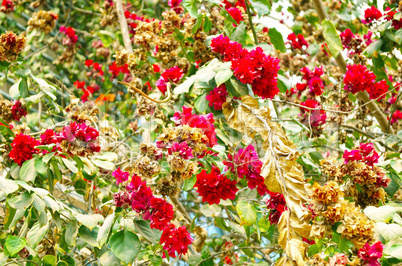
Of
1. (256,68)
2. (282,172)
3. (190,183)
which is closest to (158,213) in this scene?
(190,183)

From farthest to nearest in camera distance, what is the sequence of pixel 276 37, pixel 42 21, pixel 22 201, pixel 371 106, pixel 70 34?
pixel 70 34, pixel 42 21, pixel 371 106, pixel 276 37, pixel 22 201

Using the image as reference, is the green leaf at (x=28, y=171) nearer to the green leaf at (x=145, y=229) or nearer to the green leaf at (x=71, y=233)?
the green leaf at (x=71, y=233)

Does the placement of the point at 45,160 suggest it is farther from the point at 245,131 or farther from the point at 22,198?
the point at 245,131

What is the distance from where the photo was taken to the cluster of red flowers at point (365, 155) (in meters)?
1.44

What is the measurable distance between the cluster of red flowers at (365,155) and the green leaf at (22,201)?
1.11 m

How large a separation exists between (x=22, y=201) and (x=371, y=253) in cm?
103

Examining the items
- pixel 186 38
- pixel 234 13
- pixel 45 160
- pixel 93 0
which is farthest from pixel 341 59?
pixel 93 0

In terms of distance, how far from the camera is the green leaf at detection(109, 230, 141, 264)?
125 centimetres

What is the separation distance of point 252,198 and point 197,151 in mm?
500

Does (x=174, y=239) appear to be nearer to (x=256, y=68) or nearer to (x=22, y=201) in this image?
(x=22, y=201)

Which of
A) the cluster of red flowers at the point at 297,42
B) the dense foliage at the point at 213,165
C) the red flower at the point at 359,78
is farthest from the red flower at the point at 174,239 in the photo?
the cluster of red flowers at the point at 297,42

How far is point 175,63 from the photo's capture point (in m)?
1.90

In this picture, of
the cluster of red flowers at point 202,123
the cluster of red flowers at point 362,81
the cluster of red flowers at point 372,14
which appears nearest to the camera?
the cluster of red flowers at point 202,123

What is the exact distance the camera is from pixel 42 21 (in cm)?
271
